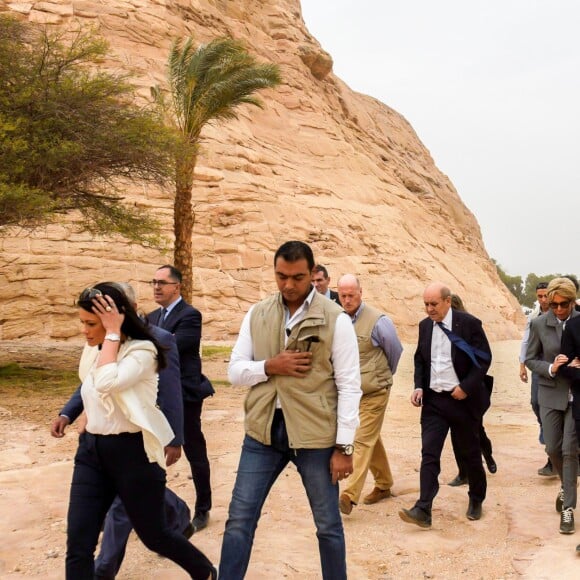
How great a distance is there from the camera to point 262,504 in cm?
326

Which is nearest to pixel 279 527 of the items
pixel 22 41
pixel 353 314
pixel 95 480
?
pixel 353 314

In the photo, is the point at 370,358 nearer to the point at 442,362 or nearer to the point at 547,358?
the point at 442,362

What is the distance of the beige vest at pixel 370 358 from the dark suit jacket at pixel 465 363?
0.91 ft

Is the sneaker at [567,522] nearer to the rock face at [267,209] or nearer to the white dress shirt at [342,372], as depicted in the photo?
the white dress shirt at [342,372]

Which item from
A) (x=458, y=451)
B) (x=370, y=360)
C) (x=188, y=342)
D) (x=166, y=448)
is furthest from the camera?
(x=458, y=451)

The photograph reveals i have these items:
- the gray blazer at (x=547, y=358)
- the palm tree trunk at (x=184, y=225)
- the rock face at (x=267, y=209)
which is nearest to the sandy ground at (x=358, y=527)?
the gray blazer at (x=547, y=358)

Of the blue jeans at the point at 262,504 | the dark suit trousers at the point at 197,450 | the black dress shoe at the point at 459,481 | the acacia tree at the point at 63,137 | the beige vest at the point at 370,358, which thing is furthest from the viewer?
the acacia tree at the point at 63,137

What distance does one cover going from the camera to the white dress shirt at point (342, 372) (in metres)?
3.23

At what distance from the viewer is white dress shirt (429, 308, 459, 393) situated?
17.0 feet

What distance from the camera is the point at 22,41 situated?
1449 centimetres

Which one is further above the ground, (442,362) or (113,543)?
(442,362)

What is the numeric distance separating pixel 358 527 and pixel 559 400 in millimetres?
1819

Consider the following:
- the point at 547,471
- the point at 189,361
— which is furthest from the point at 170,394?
the point at 547,471

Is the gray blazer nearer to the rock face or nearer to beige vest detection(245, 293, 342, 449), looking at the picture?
beige vest detection(245, 293, 342, 449)
